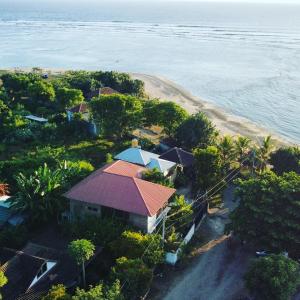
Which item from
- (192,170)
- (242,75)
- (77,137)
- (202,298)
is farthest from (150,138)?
(242,75)

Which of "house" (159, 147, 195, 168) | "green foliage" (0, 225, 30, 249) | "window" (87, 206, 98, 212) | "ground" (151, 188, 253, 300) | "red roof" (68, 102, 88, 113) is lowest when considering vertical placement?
"ground" (151, 188, 253, 300)

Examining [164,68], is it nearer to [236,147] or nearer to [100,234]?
[236,147]

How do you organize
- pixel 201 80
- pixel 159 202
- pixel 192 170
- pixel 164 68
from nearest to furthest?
pixel 159 202, pixel 192 170, pixel 201 80, pixel 164 68

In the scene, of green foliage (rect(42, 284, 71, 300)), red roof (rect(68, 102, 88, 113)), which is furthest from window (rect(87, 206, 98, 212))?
red roof (rect(68, 102, 88, 113))

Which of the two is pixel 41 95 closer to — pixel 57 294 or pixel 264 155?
pixel 264 155

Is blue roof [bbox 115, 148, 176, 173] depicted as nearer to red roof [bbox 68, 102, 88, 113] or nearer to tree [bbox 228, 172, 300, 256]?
tree [bbox 228, 172, 300, 256]
